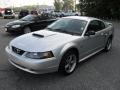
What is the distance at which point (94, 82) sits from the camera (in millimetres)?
4531

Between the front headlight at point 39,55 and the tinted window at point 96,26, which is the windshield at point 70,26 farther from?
the front headlight at point 39,55

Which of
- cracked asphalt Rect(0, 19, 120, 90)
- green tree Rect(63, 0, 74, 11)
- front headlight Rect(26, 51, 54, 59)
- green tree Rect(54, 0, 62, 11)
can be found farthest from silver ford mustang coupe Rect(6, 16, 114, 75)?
green tree Rect(63, 0, 74, 11)

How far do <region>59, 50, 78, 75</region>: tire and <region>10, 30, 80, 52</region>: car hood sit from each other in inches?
13.7

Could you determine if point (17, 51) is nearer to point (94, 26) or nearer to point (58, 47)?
point (58, 47)

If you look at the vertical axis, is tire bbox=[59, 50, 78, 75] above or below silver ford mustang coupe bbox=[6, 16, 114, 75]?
below

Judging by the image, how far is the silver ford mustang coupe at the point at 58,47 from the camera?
420 centimetres

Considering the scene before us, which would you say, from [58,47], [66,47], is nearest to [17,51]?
[58,47]

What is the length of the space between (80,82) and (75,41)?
3.68 ft

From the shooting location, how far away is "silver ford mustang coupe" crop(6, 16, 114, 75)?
13.8 ft

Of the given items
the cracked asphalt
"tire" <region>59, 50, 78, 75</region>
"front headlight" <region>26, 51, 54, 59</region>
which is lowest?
the cracked asphalt

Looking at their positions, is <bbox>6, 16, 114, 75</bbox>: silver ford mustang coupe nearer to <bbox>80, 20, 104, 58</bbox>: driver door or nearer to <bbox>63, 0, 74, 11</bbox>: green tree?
<bbox>80, 20, 104, 58</bbox>: driver door

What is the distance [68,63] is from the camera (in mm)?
4859

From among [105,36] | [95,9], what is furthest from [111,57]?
[95,9]

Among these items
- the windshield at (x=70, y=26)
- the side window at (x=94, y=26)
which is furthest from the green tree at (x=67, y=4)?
the windshield at (x=70, y=26)
